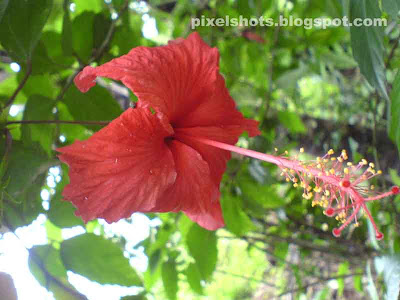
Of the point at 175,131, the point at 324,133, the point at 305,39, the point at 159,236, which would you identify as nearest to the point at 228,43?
the point at 305,39

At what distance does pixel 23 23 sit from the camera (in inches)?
29.0

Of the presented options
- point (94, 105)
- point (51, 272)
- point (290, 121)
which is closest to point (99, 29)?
point (94, 105)

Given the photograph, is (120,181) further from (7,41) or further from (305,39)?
(305,39)

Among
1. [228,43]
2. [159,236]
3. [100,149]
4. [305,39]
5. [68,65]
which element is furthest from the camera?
[228,43]

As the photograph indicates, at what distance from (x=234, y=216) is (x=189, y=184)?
580 mm

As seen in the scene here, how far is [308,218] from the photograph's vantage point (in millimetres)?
1970

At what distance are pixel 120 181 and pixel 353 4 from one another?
0.53 metres

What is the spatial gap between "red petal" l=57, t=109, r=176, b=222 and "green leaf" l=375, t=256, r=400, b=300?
0.53 meters

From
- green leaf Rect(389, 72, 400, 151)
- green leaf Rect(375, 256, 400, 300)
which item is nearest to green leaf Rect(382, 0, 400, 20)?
green leaf Rect(389, 72, 400, 151)

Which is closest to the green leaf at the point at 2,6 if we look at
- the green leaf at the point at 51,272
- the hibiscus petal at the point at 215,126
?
the hibiscus petal at the point at 215,126

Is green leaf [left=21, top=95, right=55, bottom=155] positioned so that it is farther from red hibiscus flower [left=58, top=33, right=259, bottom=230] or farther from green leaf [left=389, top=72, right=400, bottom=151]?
green leaf [left=389, top=72, right=400, bottom=151]

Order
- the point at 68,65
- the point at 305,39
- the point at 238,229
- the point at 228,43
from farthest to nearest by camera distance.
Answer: the point at 228,43 < the point at 305,39 < the point at 238,229 < the point at 68,65

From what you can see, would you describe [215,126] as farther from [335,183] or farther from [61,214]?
[61,214]

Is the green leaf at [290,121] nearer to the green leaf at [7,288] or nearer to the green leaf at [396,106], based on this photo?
the green leaf at [396,106]
